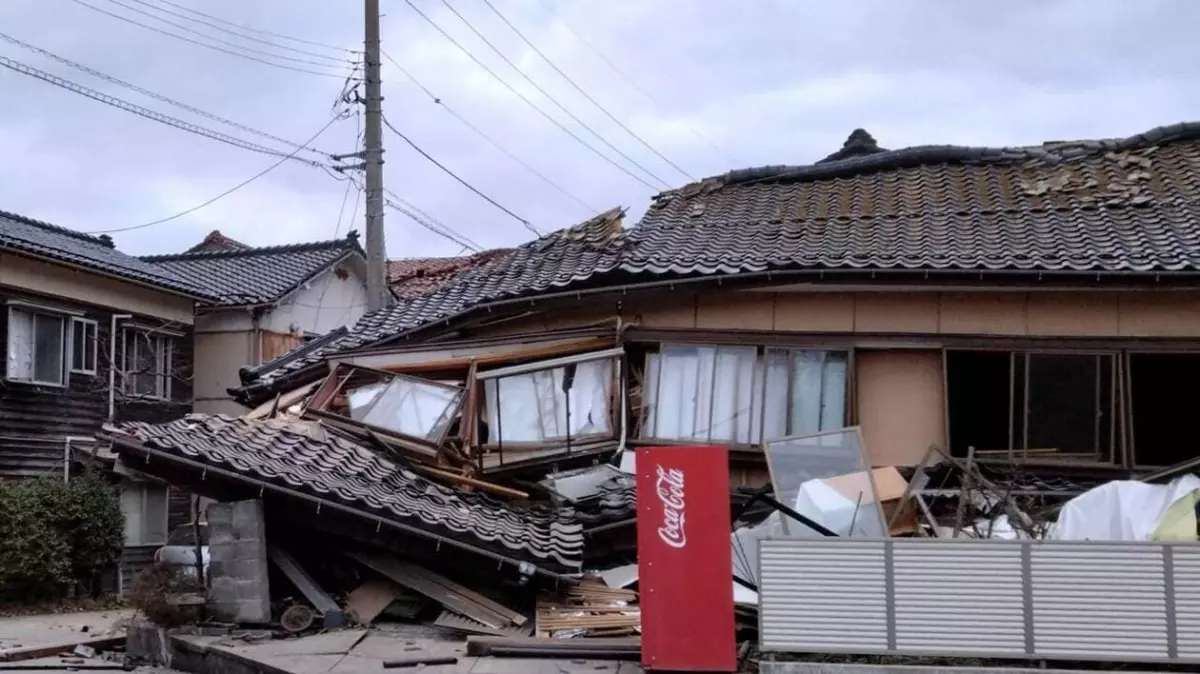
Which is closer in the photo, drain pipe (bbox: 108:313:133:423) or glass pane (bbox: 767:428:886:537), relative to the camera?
glass pane (bbox: 767:428:886:537)

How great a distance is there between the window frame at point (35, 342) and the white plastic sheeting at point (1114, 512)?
16549mm

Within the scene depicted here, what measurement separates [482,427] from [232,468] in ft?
10.6

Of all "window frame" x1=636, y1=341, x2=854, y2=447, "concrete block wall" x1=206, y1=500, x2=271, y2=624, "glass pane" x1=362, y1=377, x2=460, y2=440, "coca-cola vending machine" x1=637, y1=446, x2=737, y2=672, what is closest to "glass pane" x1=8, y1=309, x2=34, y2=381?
"glass pane" x1=362, y1=377, x2=460, y2=440

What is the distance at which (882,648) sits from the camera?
8.27 m

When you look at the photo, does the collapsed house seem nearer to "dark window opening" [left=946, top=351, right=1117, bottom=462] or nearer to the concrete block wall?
"dark window opening" [left=946, top=351, right=1117, bottom=462]

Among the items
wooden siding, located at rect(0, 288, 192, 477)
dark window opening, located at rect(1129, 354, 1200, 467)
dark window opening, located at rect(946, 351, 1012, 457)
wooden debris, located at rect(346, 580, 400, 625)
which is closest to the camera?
wooden debris, located at rect(346, 580, 400, 625)

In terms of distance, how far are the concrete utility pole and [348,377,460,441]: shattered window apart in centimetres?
639

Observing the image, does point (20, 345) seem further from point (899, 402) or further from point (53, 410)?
point (899, 402)

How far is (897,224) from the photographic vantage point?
554 inches

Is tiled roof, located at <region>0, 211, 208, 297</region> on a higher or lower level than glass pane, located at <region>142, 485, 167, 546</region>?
higher

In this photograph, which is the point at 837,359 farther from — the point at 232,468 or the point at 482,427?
the point at 232,468

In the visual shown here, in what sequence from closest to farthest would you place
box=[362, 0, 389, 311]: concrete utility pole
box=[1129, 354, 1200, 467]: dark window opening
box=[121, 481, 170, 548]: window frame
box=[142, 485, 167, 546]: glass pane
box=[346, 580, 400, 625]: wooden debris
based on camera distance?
box=[346, 580, 400, 625]: wooden debris → box=[1129, 354, 1200, 467]: dark window opening → box=[362, 0, 389, 311]: concrete utility pole → box=[121, 481, 170, 548]: window frame → box=[142, 485, 167, 546]: glass pane

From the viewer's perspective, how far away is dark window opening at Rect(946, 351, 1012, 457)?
41.6ft

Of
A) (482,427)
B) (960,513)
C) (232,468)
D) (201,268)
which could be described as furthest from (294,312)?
(960,513)
